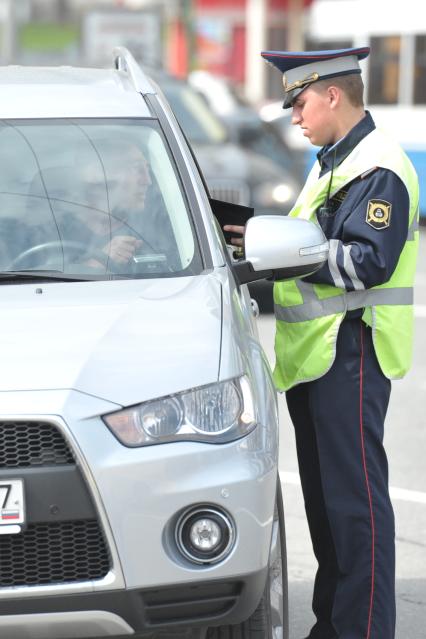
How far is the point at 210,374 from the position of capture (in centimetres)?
339

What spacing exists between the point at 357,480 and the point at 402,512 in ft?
6.48

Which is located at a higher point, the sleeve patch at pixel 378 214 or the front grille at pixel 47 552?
the sleeve patch at pixel 378 214

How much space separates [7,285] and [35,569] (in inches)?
38.5

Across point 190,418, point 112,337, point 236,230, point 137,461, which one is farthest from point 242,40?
point 137,461

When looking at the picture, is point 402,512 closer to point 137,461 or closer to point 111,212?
point 111,212

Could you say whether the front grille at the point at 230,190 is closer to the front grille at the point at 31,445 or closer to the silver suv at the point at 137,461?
the silver suv at the point at 137,461

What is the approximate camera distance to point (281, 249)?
13.1 feet

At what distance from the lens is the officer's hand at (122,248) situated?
4105mm

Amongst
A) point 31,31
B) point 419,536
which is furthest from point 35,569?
point 31,31

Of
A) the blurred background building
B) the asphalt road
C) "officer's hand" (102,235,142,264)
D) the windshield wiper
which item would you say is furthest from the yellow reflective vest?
the blurred background building

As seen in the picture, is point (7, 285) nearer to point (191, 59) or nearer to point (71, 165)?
point (71, 165)

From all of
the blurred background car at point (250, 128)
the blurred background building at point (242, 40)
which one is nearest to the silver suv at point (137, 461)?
the blurred background car at point (250, 128)

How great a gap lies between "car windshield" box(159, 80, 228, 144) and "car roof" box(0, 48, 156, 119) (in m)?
7.81

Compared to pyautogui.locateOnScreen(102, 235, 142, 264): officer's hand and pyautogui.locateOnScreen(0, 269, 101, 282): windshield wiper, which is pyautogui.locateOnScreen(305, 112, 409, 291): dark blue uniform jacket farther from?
pyautogui.locateOnScreen(0, 269, 101, 282): windshield wiper
